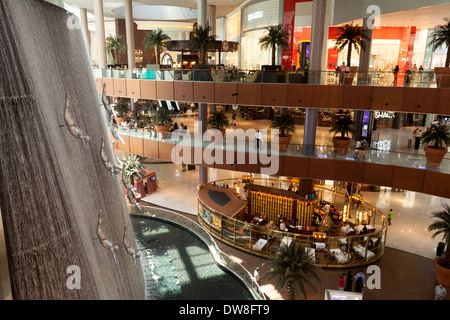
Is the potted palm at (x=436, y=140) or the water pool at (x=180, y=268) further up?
the potted palm at (x=436, y=140)

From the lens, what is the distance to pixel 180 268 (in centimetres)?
914

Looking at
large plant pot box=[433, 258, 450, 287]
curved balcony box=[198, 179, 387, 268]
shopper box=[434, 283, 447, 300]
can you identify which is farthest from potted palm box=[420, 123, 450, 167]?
shopper box=[434, 283, 447, 300]

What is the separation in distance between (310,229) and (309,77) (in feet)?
26.7

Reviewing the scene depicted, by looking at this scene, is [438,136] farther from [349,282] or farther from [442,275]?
[349,282]

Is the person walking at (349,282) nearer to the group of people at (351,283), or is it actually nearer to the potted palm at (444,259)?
the group of people at (351,283)

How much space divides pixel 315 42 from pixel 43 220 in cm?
1878

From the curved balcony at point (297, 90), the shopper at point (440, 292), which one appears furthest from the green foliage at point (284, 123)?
the shopper at point (440, 292)

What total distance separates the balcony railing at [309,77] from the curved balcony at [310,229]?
6.87m

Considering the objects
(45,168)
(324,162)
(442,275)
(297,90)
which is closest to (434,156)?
(324,162)

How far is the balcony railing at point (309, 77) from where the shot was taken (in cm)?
1644

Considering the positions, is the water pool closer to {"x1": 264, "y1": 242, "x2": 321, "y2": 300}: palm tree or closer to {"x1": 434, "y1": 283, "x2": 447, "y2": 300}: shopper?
{"x1": 264, "y1": 242, "x2": 321, "y2": 300}: palm tree

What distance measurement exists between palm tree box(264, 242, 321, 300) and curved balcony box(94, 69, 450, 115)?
8.99m

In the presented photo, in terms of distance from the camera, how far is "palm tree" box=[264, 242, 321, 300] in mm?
11562

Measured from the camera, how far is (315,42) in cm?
1948
